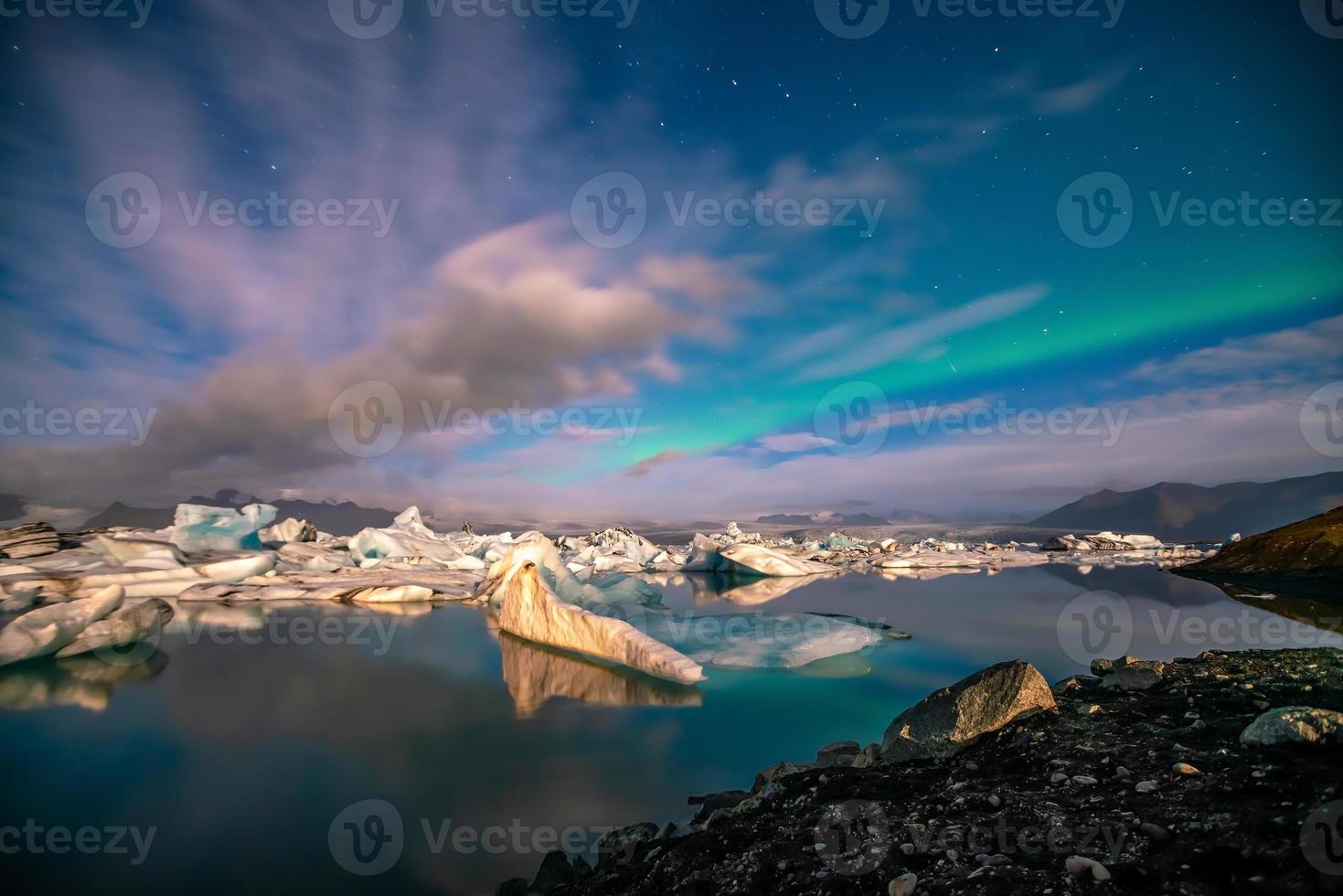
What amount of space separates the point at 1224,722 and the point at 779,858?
2730mm

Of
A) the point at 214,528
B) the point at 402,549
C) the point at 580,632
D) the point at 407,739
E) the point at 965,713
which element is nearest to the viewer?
the point at 965,713

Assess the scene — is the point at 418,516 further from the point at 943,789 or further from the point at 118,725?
the point at 943,789

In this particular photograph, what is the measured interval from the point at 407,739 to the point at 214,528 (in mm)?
18789

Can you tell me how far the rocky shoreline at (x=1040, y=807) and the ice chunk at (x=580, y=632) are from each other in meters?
2.93

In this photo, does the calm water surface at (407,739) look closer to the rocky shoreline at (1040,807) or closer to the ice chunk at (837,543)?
the rocky shoreline at (1040,807)

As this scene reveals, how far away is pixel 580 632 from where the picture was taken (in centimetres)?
810

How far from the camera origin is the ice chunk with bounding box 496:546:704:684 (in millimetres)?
6680

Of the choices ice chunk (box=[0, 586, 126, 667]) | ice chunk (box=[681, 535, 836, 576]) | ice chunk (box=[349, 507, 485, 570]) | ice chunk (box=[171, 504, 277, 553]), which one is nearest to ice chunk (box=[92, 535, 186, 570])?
ice chunk (box=[171, 504, 277, 553])

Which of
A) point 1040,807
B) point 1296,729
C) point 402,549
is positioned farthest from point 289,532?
point 1296,729

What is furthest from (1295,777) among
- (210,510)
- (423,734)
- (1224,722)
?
(210,510)

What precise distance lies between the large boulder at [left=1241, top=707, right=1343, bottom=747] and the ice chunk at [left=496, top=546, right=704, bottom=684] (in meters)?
4.75

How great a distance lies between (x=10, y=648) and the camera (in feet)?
24.1

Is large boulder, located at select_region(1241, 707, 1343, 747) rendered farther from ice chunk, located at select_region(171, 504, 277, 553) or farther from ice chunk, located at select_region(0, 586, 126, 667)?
ice chunk, located at select_region(171, 504, 277, 553)

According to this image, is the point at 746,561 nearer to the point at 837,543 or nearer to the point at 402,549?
the point at 402,549
